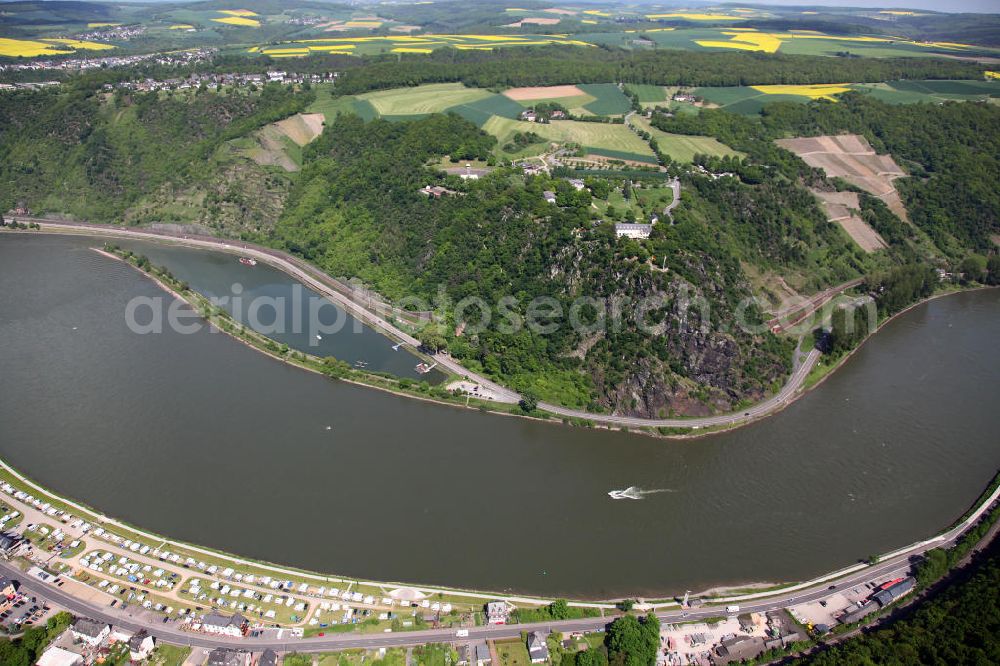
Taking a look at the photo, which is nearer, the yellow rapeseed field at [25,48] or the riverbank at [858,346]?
the riverbank at [858,346]

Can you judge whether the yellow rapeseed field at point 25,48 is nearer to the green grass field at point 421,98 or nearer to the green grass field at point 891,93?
the green grass field at point 421,98

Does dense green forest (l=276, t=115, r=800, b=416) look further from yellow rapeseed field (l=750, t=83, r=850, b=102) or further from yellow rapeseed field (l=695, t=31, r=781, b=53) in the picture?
yellow rapeseed field (l=695, t=31, r=781, b=53)

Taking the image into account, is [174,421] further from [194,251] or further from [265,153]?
[265,153]

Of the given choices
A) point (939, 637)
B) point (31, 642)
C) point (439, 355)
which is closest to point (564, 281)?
point (439, 355)

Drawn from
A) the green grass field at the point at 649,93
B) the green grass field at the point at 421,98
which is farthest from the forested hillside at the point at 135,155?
the green grass field at the point at 649,93

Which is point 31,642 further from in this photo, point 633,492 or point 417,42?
point 417,42

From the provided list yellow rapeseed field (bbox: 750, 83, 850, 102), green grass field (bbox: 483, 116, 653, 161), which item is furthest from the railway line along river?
yellow rapeseed field (bbox: 750, 83, 850, 102)
